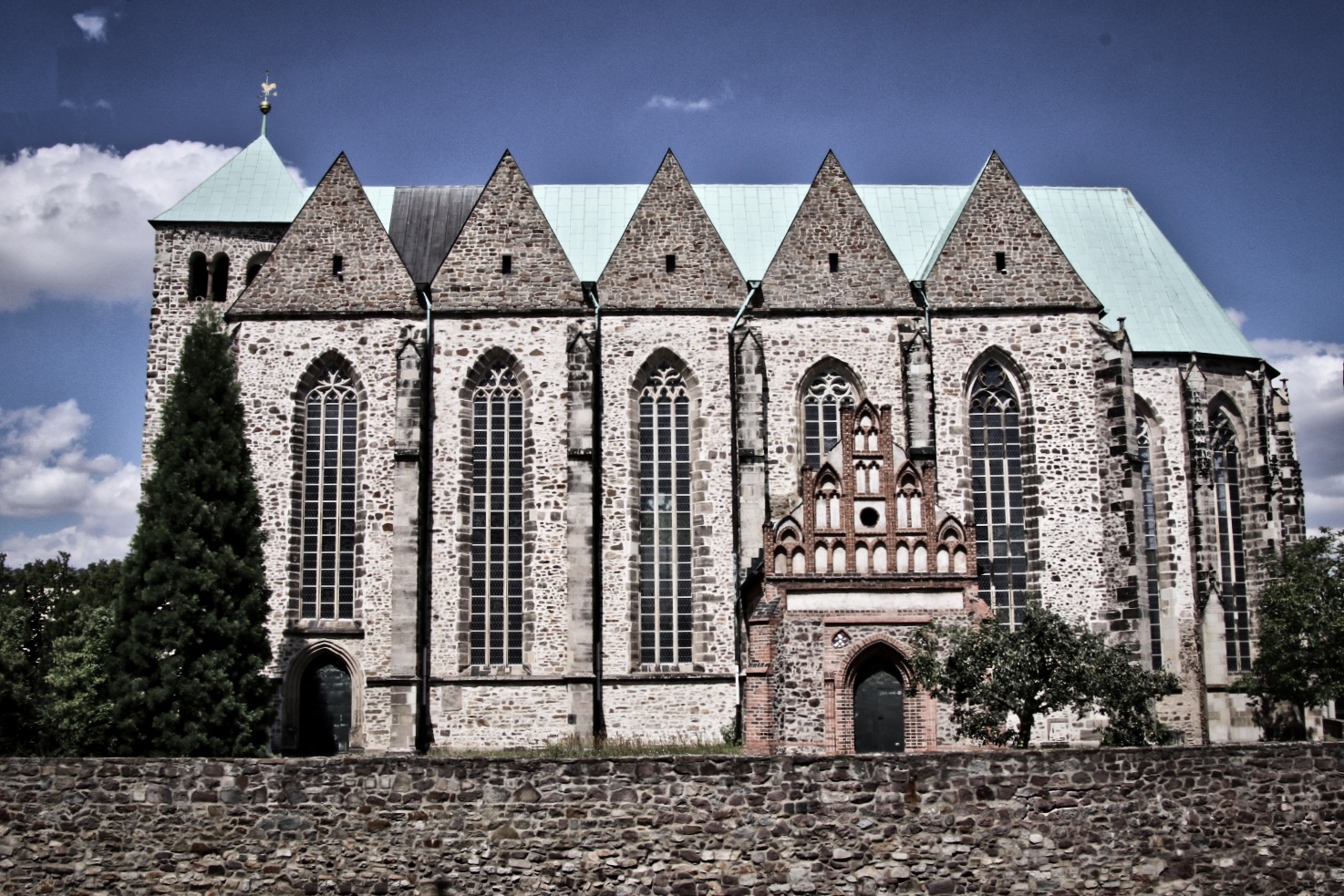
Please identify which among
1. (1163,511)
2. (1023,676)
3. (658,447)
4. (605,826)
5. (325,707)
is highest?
(658,447)

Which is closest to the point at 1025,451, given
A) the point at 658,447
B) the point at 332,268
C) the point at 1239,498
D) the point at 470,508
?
the point at 1239,498

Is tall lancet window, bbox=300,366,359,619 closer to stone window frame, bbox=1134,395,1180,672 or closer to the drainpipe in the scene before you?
the drainpipe

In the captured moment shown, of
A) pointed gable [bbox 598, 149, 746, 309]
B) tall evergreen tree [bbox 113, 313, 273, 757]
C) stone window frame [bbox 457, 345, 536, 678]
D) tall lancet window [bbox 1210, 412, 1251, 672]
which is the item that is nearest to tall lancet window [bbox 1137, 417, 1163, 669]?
tall lancet window [bbox 1210, 412, 1251, 672]

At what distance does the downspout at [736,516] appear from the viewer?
1361 inches

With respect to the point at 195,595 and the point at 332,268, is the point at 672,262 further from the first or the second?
the point at 195,595

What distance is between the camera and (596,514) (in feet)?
116

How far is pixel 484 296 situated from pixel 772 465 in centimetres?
942

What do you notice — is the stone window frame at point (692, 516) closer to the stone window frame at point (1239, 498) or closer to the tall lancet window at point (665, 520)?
the tall lancet window at point (665, 520)

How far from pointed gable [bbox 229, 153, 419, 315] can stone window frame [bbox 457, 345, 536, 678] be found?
9.14 ft

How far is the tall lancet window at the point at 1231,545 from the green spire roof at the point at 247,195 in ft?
96.6

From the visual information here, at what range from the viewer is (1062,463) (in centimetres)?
3638

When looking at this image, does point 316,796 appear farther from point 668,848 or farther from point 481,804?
point 668,848

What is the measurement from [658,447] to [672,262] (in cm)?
547

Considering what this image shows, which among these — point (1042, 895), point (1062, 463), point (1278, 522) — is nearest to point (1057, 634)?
point (1042, 895)
